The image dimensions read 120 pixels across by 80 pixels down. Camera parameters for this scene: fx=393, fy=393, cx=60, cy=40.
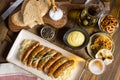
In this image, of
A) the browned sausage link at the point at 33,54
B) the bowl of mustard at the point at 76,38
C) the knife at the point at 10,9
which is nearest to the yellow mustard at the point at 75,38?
the bowl of mustard at the point at 76,38

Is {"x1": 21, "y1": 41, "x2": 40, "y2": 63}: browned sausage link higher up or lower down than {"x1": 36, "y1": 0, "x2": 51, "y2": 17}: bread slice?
lower down

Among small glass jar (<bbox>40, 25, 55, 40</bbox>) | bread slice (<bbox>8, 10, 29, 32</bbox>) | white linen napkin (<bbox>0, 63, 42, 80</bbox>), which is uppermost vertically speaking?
bread slice (<bbox>8, 10, 29, 32</bbox>)

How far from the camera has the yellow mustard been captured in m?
1.62

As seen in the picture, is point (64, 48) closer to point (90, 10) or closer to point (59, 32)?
point (59, 32)

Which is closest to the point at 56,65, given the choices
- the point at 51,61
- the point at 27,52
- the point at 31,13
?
the point at 51,61

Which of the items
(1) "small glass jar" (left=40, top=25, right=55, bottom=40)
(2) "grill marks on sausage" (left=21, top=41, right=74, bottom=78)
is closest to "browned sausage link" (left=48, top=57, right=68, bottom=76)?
(2) "grill marks on sausage" (left=21, top=41, right=74, bottom=78)

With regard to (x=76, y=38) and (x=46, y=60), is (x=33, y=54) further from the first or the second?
(x=76, y=38)

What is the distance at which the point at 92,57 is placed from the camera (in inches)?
64.4

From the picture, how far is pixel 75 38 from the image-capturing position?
63.8 inches

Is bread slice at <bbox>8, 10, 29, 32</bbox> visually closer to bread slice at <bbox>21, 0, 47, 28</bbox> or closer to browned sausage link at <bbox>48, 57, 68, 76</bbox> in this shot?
bread slice at <bbox>21, 0, 47, 28</bbox>

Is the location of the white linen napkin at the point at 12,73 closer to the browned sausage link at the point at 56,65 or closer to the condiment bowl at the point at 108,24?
the browned sausage link at the point at 56,65

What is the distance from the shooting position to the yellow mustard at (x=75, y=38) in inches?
63.8

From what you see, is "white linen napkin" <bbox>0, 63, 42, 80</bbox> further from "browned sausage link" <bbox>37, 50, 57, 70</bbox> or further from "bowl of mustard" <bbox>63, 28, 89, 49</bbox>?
"bowl of mustard" <bbox>63, 28, 89, 49</bbox>

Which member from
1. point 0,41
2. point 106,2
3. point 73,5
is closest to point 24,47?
point 0,41
